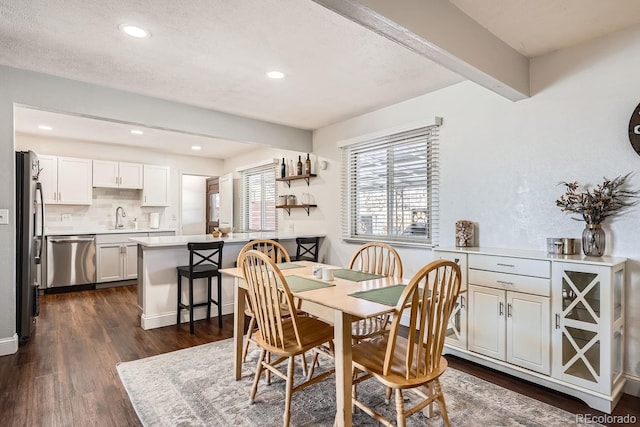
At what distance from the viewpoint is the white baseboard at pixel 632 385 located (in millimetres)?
2242

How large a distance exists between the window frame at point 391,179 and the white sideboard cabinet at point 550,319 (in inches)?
→ 34.0

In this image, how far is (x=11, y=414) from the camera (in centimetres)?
202

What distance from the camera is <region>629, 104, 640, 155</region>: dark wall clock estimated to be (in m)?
2.24

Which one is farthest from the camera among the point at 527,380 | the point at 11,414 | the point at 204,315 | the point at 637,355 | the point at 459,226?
the point at 204,315

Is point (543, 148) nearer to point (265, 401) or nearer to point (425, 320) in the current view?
point (425, 320)

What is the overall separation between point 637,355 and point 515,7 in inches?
92.6

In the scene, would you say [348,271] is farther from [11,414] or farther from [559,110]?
[11,414]

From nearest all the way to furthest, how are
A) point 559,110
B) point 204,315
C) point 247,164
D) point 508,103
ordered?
1. point 559,110
2. point 508,103
3. point 204,315
4. point 247,164

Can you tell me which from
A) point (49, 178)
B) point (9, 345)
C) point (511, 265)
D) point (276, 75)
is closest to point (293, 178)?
point (276, 75)

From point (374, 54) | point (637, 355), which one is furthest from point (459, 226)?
point (374, 54)

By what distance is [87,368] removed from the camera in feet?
8.68

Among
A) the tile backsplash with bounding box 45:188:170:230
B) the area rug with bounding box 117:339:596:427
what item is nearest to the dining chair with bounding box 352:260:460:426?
the area rug with bounding box 117:339:596:427

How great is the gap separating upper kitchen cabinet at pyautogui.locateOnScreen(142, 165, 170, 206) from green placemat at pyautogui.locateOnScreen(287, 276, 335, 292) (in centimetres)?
506

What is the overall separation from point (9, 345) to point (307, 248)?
3.10m
